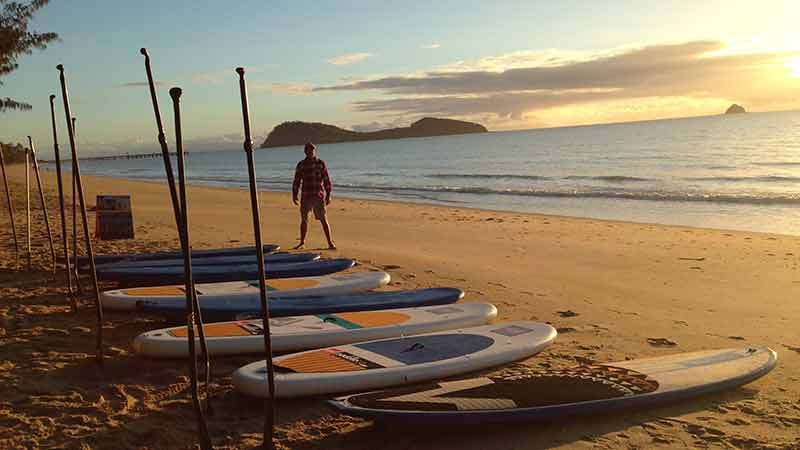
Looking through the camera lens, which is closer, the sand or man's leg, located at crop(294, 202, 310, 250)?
the sand

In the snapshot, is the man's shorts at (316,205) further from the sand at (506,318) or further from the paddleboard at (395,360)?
the paddleboard at (395,360)

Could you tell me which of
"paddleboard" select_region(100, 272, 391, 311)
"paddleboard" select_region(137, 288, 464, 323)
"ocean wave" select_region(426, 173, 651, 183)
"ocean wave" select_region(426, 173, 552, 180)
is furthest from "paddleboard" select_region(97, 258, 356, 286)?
"ocean wave" select_region(426, 173, 552, 180)

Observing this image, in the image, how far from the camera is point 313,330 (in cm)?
486

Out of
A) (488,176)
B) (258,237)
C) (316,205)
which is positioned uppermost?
(258,237)

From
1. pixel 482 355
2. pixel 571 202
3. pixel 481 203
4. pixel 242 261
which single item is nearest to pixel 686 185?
pixel 571 202

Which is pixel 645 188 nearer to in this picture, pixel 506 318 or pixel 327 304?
pixel 506 318

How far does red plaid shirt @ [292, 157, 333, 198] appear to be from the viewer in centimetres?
931

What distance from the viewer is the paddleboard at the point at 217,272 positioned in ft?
21.6

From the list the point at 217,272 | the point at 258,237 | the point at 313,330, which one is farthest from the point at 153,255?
the point at 258,237

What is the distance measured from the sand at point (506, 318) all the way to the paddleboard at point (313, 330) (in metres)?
0.13

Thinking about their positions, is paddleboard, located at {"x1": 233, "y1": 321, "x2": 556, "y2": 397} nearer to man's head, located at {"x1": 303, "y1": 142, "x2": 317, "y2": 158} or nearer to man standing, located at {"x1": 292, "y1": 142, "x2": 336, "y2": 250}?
man's head, located at {"x1": 303, "y1": 142, "x2": 317, "y2": 158}

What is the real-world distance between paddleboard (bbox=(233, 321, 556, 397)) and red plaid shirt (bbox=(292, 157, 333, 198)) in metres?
4.88

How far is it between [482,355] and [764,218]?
1265 centimetres

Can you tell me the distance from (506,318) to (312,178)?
4298 millimetres
